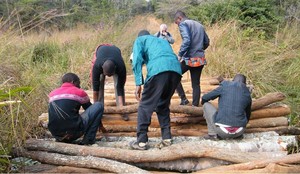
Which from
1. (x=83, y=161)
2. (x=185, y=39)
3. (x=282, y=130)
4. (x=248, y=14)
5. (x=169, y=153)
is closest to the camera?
(x=83, y=161)

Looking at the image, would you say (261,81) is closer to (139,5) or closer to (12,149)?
(12,149)

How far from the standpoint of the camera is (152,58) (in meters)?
4.50

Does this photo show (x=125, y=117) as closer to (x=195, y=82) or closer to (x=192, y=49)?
(x=195, y=82)

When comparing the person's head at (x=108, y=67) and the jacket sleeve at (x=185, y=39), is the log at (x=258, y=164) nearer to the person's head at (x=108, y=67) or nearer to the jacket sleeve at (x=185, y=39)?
the person's head at (x=108, y=67)

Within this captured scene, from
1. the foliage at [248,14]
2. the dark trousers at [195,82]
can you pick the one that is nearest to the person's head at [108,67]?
the dark trousers at [195,82]

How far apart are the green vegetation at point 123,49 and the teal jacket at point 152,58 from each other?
3.26 ft

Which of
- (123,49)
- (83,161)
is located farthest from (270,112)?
(123,49)

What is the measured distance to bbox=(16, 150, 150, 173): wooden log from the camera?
366 cm

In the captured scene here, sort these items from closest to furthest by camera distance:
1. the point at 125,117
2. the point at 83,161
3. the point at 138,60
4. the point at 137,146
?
1. the point at 83,161
2. the point at 137,146
3. the point at 138,60
4. the point at 125,117

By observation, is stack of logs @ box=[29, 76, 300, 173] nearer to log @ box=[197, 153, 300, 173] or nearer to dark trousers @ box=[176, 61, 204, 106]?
log @ box=[197, 153, 300, 173]

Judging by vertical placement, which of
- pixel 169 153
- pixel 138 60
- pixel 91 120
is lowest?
pixel 169 153

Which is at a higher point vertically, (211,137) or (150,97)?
(150,97)

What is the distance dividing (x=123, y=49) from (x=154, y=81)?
26.8 ft

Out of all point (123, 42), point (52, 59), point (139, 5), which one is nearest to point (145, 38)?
point (52, 59)
